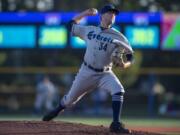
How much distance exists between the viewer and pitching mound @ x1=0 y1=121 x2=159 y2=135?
8.86 m

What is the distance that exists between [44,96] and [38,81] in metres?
1.46

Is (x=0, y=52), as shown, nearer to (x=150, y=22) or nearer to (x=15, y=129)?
(x=150, y=22)

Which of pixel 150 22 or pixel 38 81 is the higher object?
pixel 150 22

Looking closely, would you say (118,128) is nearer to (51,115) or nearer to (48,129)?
(48,129)

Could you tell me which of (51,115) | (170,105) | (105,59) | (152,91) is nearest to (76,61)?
(152,91)

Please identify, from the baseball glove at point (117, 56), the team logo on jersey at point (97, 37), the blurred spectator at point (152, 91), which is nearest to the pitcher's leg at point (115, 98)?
the baseball glove at point (117, 56)

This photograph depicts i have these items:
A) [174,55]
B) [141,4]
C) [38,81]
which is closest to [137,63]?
[174,55]

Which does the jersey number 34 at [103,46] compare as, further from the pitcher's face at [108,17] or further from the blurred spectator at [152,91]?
the blurred spectator at [152,91]

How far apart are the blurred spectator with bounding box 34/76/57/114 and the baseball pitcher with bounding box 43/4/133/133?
51.5ft

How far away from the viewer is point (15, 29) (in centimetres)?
2459

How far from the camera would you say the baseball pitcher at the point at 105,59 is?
9102 millimetres

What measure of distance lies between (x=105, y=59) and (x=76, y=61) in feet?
61.7

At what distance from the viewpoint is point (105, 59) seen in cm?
928

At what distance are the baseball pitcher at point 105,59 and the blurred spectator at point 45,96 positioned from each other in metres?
15.7
